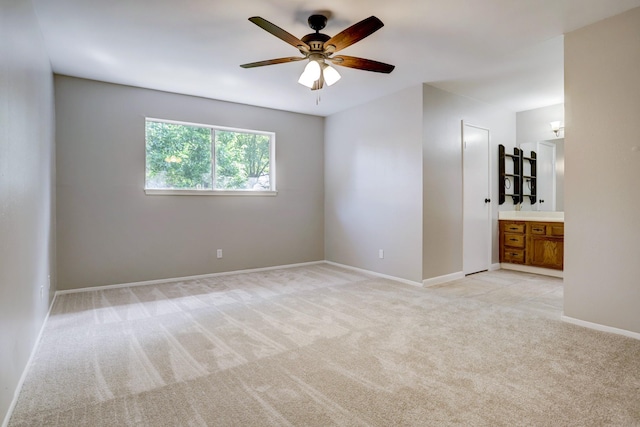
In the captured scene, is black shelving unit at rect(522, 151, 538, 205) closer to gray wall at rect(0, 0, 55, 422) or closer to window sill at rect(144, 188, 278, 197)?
window sill at rect(144, 188, 278, 197)

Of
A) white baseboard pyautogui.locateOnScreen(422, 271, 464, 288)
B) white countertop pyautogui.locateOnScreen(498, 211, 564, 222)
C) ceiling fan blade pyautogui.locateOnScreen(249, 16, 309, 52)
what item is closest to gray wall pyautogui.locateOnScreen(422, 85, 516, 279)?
white baseboard pyautogui.locateOnScreen(422, 271, 464, 288)

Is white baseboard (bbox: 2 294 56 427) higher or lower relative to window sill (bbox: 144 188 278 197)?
lower

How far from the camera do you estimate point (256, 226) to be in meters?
5.20

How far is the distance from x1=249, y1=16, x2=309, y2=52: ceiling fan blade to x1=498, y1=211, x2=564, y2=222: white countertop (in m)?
4.23

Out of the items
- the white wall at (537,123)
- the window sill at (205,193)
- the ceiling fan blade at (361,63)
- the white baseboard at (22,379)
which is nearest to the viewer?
the white baseboard at (22,379)

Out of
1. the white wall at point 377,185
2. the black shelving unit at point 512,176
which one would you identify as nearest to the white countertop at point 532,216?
the black shelving unit at point 512,176

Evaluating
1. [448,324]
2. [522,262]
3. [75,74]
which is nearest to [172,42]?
[75,74]

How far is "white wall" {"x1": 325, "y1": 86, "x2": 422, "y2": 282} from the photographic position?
4.25 m

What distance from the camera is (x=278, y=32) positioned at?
2.31 m

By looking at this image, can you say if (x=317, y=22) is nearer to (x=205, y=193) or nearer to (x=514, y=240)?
(x=205, y=193)

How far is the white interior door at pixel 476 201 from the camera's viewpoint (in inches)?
186

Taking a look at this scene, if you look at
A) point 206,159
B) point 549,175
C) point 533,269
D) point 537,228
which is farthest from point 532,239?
point 206,159

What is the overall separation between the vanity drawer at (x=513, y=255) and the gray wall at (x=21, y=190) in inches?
228

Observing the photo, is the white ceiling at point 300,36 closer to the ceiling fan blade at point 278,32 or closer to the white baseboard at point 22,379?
the ceiling fan blade at point 278,32
